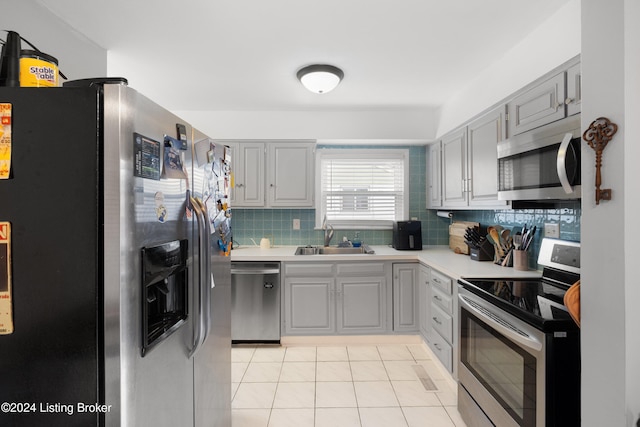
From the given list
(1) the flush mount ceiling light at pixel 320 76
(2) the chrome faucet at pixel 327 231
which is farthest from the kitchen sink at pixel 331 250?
(1) the flush mount ceiling light at pixel 320 76

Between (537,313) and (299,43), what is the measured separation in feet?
6.46

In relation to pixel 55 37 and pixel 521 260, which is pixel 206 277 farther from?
pixel 521 260

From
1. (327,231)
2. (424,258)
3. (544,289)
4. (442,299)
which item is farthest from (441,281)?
(327,231)

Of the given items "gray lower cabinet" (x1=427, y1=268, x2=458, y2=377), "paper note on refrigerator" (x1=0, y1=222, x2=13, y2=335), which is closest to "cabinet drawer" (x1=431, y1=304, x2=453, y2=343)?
"gray lower cabinet" (x1=427, y1=268, x2=458, y2=377)

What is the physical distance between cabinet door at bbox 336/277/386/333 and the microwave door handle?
190cm

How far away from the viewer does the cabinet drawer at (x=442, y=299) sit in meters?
2.34

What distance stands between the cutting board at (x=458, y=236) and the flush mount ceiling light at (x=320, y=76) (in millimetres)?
1851

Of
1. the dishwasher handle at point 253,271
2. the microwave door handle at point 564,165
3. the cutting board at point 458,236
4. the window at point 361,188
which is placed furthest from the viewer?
the window at point 361,188

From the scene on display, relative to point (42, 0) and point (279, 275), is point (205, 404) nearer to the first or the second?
point (279, 275)

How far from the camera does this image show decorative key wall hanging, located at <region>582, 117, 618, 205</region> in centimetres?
93

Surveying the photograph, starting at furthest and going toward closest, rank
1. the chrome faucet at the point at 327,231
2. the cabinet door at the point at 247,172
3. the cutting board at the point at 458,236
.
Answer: the chrome faucet at the point at 327,231
the cabinet door at the point at 247,172
the cutting board at the point at 458,236

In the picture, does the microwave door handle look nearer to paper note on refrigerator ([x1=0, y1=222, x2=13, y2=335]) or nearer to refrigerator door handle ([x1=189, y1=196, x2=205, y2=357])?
refrigerator door handle ([x1=189, y1=196, x2=205, y2=357])

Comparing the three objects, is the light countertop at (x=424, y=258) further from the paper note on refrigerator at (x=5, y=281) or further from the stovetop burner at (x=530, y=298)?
the paper note on refrigerator at (x=5, y=281)

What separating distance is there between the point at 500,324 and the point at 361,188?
2.39 meters
